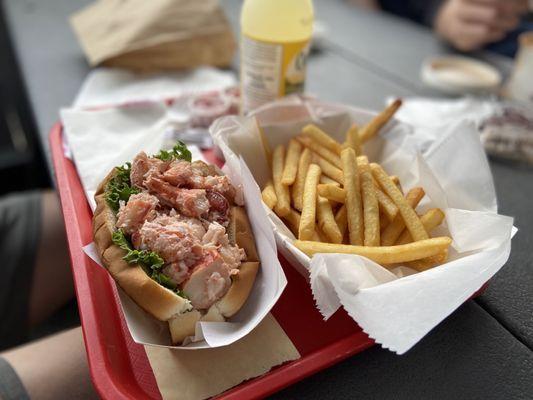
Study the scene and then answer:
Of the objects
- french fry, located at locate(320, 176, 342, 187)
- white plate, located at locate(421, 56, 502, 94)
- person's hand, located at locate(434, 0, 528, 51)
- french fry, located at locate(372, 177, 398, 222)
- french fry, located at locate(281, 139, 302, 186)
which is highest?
french fry, located at locate(281, 139, 302, 186)

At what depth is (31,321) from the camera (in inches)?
55.6

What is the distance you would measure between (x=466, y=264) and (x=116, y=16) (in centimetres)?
174

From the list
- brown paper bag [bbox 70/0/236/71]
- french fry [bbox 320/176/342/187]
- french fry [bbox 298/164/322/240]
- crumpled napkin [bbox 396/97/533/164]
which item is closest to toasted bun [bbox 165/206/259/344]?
french fry [bbox 298/164/322/240]

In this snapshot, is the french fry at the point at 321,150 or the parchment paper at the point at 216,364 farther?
the french fry at the point at 321,150

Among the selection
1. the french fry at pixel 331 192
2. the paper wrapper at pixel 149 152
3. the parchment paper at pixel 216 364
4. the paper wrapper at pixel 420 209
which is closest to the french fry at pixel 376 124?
the paper wrapper at pixel 420 209

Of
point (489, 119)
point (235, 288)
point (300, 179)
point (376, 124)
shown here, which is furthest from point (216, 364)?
point (489, 119)

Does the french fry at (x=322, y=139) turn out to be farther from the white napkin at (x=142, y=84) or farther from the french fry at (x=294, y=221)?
the white napkin at (x=142, y=84)

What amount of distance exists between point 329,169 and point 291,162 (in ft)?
0.31

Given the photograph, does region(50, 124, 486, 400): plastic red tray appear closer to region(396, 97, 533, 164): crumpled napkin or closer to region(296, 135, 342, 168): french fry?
region(296, 135, 342, 168): french fry

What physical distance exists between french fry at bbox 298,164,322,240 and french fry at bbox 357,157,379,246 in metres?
0.10

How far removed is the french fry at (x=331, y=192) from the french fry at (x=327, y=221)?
1 cm

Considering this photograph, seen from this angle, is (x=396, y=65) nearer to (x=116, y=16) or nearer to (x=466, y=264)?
(x=116, y=16)

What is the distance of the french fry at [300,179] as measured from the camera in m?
1.01

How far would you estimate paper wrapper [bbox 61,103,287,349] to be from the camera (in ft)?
2.62
